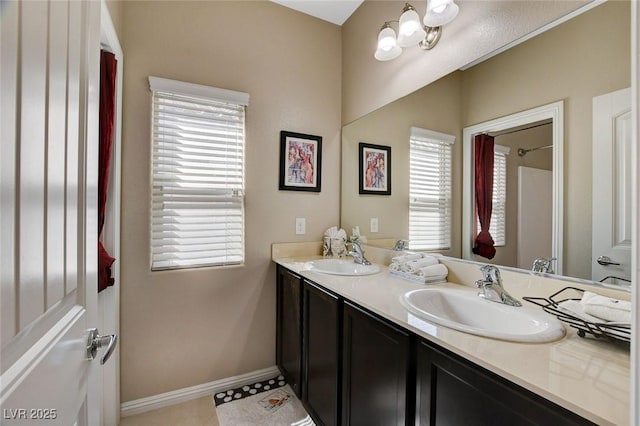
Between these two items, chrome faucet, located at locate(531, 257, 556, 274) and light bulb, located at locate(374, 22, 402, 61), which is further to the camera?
light bulb, located at locate(374, 22, 402, 61)

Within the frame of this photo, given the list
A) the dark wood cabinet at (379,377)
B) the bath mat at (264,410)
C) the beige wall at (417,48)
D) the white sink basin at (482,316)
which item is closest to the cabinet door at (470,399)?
the dark wood cabinet at (379,377)

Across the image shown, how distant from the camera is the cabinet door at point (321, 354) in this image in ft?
4.40

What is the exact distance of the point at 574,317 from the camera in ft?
2.76

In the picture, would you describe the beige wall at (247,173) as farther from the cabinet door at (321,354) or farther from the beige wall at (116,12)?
the cabinet door at (321,354)

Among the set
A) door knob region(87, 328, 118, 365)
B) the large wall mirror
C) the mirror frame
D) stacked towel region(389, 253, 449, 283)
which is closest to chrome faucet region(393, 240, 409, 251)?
stacked towel region(389, 253, 449, 283)

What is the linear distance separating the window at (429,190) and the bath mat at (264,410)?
1252 millimetres

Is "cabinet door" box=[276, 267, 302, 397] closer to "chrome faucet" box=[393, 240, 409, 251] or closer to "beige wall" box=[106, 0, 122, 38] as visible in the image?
"chrome faucet" box=[393, 240, 409, 251]

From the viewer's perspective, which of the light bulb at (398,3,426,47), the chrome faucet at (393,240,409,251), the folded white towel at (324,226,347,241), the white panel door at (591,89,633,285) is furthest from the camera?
the folded white towel at (324,226,347,241)

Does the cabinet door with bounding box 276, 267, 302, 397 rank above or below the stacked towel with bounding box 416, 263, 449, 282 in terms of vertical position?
below

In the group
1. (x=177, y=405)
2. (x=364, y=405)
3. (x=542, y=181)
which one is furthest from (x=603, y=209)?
(x=177, y=405)

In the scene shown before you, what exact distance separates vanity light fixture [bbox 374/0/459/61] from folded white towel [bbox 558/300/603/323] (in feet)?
4.30

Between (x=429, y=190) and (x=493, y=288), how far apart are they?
0.70 metres

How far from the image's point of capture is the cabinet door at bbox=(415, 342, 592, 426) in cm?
61

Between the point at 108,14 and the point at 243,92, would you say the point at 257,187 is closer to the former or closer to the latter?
the point at 243,92
